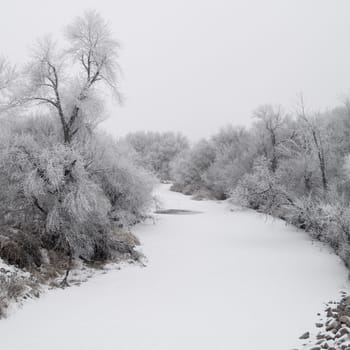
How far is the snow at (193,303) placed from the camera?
6.36m

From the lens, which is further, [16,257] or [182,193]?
[182,193]

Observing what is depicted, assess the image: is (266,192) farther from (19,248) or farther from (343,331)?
(19,248)

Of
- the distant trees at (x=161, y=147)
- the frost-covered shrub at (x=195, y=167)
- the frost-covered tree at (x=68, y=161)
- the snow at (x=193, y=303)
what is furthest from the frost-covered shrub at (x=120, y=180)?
the distant trees at (x=161, y=147)

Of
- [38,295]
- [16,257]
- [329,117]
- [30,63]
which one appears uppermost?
[329,117]

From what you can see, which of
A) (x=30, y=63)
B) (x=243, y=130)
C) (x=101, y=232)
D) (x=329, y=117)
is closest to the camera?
(x=101, y=232)

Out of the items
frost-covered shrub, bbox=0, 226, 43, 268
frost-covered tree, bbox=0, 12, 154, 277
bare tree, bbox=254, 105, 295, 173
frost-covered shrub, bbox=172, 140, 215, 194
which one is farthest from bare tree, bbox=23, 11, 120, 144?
frost-covered shrub, bbox=172, 140, 215, 194

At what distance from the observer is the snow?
6.36m

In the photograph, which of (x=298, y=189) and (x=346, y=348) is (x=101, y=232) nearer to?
(x=346, y=348)

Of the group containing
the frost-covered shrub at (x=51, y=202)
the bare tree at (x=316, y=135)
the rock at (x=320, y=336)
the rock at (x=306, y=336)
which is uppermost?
the bare tree at (x=316, y=135)

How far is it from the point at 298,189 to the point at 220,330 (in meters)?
13.9

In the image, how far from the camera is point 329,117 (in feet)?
85.8

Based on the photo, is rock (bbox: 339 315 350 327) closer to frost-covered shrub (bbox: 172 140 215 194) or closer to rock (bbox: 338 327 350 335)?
rock (bbox: 338 327 350 335)

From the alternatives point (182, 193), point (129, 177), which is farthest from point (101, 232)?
point (182, 193)

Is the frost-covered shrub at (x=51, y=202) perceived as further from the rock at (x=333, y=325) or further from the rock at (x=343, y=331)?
the rock at (x=343, y=331)
